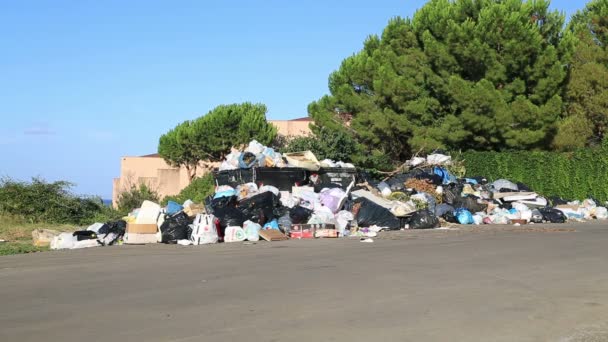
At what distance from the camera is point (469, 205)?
21016mm

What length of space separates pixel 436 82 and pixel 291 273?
22.1 meters

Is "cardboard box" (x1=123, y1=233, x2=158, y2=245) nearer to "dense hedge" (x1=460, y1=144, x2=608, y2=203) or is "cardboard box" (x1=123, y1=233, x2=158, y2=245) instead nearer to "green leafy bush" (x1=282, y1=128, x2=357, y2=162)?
"green leafy bush" (x1=282, y1=128, x2=357, y2=162)

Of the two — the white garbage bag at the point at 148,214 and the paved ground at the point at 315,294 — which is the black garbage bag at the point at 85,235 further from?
the paved ground at the point at 315,294

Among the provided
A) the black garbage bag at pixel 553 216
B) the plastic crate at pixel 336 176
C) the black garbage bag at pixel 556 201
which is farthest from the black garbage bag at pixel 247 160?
the black garbage bag at pixel 556 201

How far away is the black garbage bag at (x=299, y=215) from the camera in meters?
16.6

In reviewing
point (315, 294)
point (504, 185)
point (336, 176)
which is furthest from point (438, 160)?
point (315, 294)

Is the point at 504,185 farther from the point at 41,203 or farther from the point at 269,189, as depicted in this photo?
the point at 41,203

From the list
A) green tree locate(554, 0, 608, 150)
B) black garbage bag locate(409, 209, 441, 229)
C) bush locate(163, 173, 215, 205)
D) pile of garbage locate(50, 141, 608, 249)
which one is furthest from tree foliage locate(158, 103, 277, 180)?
black garbage bag locate(409, 209, 441, 229)

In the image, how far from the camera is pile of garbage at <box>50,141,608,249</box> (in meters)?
15.2

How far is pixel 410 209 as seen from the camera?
18438 mm

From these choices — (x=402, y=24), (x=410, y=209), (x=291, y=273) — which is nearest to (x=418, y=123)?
(x=402, y=24)

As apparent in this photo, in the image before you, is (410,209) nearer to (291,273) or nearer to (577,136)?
(291,273)

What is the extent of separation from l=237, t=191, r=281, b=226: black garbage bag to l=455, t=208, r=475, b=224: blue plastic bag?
6.03 m

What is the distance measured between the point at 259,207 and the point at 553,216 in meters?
9.65
